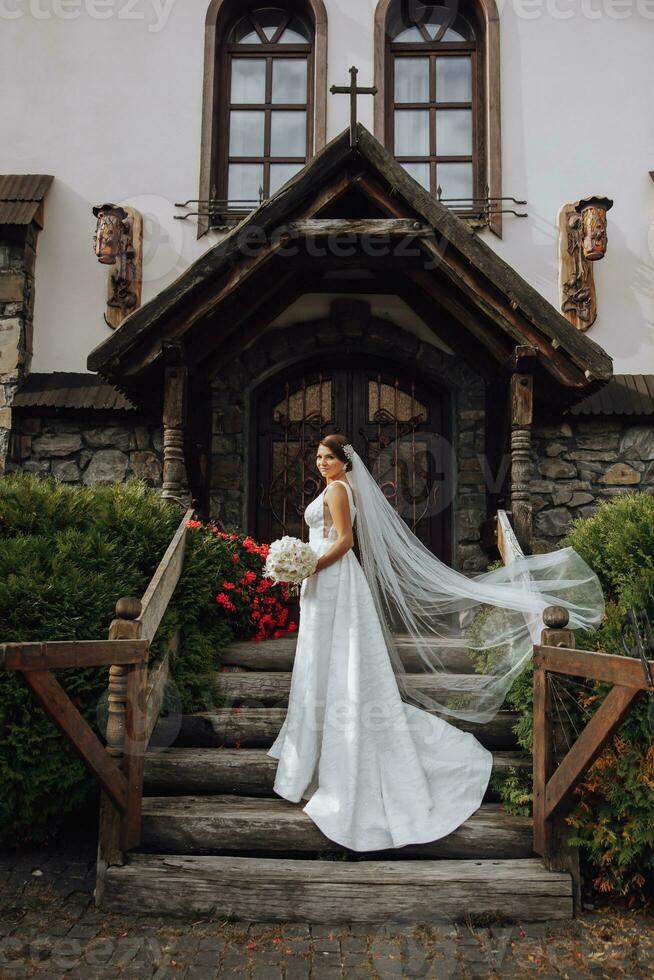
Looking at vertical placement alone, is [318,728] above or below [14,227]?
below

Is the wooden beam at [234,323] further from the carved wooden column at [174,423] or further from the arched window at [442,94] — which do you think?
the arched window at [442,94]

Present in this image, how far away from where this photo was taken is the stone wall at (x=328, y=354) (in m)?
7.58

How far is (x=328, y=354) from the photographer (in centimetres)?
785

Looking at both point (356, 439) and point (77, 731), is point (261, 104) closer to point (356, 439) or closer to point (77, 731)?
point (356, 439)

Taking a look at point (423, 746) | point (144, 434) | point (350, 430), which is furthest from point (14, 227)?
point (423, 746)

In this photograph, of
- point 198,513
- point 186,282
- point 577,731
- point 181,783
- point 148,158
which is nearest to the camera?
point 577,731

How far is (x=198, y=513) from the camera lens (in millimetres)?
7207

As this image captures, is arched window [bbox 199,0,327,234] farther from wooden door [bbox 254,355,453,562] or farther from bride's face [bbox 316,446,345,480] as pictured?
bride's face [bbox 316,446,345,480]

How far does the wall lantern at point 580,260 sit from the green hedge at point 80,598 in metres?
3.88

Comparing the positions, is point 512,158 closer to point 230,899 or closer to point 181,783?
point 181,783

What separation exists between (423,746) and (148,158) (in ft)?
21.1

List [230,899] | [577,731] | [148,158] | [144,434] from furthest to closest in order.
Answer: [148,158] → [144,434] → [577,731] → [230,899]

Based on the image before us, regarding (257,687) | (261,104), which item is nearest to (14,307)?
(261,104)

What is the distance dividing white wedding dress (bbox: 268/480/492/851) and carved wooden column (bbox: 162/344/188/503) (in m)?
1.98
